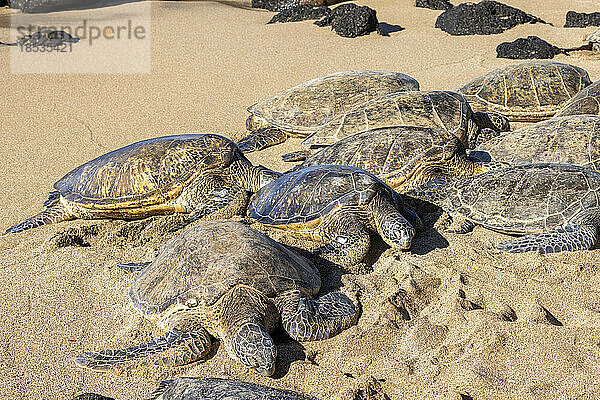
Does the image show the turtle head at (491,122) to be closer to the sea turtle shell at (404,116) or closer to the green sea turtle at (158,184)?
the sea turtle shell at (404,116)

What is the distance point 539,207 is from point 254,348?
2621mm

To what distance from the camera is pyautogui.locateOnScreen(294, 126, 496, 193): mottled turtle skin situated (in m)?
5.27

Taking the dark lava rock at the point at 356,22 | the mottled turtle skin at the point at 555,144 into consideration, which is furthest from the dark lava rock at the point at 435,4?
the mottled turtle skin at the point at 555,144

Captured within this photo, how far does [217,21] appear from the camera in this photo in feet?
43.8

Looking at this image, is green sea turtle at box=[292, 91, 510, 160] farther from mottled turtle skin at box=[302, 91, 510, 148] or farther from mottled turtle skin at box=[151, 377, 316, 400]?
mottled turtle skin at box=[151, 377, 316, 400]

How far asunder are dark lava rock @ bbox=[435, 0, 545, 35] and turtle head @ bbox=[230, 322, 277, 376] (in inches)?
386

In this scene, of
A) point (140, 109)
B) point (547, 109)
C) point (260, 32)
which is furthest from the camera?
point (260, 32)

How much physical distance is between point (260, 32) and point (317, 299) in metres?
9.65

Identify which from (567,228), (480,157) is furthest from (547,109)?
(567,228)

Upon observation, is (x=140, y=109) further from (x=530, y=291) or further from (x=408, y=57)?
(x=530, y=291)

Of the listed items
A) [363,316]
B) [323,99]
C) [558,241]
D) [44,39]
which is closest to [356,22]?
[323,99]

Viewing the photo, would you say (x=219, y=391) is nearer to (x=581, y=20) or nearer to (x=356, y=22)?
(x=356, y=22)

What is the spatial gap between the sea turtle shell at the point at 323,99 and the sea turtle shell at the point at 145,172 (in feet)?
5.08

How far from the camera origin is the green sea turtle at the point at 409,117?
6.00 m
